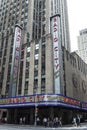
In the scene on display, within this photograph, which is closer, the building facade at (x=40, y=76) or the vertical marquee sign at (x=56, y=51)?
the building facade at (x=40, y=76)

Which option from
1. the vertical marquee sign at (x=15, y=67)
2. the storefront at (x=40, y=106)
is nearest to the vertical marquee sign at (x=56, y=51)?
the storefront at (x=40, y=106)

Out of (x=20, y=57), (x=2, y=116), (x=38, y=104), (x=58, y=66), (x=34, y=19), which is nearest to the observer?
(x=38, y=104)

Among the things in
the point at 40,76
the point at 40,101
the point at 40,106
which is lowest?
the point at 40,106

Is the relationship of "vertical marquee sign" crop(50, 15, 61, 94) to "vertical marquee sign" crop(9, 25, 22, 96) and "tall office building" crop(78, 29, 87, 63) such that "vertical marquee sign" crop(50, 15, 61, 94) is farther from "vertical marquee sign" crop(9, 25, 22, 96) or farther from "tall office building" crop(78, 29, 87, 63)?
"tall office building" crop(78, 29, 87, 63)

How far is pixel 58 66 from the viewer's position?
41406mm

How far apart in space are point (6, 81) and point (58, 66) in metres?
20.3

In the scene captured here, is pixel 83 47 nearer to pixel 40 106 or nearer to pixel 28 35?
pixel 28 35

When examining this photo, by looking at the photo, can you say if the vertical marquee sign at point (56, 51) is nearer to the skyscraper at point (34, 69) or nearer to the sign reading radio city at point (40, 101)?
the skyscraper at point (34, 69)

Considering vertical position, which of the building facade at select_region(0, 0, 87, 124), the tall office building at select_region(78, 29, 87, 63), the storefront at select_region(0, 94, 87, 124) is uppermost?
the tall office building at select_region(78, 29, 87, 63)

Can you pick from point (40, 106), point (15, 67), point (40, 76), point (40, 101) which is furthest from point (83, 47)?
point (40, 101)

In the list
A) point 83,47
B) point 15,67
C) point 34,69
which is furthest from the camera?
point 83,47

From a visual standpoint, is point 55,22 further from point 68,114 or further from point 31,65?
point 68,114

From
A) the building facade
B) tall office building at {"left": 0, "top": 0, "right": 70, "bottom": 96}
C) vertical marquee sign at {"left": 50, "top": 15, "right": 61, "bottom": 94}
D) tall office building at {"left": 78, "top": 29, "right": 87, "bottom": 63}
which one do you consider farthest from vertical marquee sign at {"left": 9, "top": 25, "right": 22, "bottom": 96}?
tall office building at {"left": 78, "top": 29, "right": 87, "bottom": 63}

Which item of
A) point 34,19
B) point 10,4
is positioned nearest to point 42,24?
point 34,19
